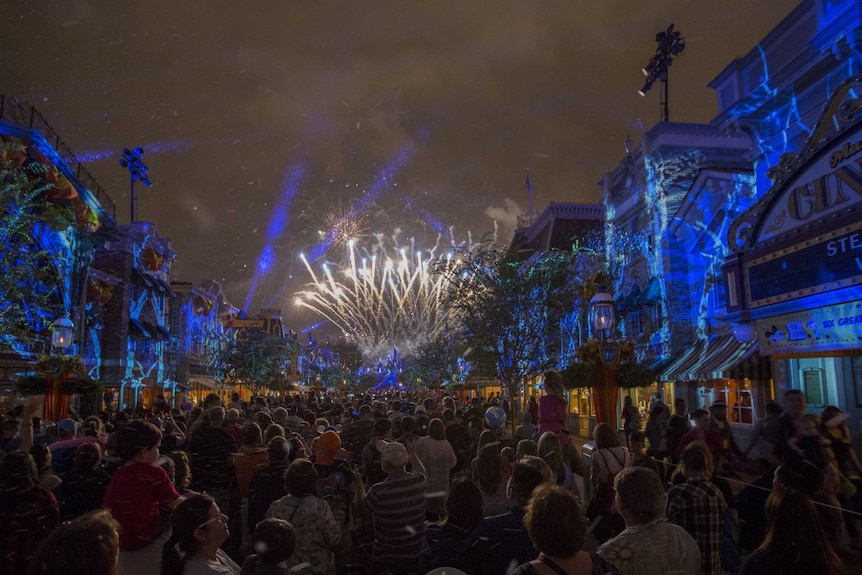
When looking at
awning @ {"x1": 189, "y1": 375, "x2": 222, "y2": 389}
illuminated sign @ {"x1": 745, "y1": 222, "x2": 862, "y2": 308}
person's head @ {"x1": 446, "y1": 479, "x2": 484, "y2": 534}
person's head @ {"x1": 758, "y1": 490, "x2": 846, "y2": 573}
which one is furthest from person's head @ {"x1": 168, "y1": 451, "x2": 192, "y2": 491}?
awning @ {"x1": 189, "y1": 375, "x2": 222, "y2": 389}

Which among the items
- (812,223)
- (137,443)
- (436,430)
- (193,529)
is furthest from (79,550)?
(812,223)

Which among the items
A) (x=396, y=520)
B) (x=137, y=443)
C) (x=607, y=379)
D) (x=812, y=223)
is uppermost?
(x=812, y=223)

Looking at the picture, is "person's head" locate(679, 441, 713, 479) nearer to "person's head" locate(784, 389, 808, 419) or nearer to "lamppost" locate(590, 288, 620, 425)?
"person's head" locate(784, 389, 808, 419)

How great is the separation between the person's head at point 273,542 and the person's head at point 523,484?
149 cm

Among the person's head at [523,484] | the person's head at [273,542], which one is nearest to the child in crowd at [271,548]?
the person's head at [273,542]

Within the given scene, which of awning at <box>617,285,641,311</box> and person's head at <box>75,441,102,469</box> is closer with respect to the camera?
person's head at <box>75,441,102,469</box>

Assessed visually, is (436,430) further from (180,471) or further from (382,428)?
(180,471)

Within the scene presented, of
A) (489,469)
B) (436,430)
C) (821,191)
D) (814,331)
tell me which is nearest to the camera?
(489,469)

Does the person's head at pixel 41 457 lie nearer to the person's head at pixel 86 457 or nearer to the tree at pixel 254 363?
the person's head at pixel 86 457

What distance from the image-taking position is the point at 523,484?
417cm

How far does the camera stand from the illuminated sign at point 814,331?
1208 centimetres

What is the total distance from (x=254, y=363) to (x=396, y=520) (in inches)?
1481

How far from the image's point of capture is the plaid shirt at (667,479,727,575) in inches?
181

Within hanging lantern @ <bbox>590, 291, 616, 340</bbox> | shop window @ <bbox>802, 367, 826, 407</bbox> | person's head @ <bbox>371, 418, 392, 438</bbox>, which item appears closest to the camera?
person's head @ <bbox>371, 418, 392, 438</bbox>
